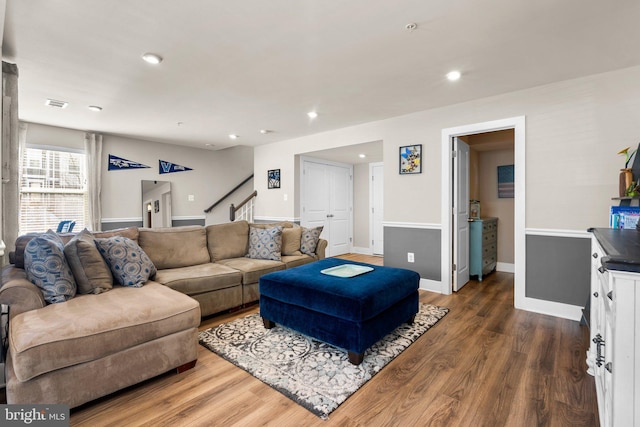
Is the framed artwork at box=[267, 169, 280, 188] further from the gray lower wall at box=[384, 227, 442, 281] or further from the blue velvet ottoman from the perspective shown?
the blue velvet ottoman

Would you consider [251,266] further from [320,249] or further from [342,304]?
[342,304]

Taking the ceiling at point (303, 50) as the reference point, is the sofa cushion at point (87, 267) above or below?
below

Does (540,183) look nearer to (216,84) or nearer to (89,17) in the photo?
(216,84)

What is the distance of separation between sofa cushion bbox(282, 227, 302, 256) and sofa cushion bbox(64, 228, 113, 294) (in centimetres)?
197

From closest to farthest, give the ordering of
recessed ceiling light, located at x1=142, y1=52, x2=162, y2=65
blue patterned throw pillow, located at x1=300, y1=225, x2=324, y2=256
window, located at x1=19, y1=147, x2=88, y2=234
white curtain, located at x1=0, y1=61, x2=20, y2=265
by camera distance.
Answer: white curtain, located at x1=0, y1=61, x2=20, y2=265, recessed ceiling light, located at x1=142, y1=52, x2=162, y2=65, blue patterned throw pillow, located at x1=300, y1=225, x2=324, y2=256, window, located at x1=19, y1=147, x2=88, y2=234

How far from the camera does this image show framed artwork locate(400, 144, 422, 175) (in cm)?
384

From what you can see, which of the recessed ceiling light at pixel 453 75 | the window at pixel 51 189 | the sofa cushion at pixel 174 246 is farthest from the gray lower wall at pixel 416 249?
the window at pixel 51 189

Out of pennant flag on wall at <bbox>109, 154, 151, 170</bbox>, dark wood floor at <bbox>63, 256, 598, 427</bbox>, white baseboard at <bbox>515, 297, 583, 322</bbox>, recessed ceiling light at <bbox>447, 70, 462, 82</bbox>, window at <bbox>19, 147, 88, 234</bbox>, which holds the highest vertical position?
recessed ceiling light at <bbox>447, 70, 462, 82</bbox>

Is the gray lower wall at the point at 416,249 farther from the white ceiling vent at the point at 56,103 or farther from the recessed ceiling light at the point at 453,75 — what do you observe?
the white ceiling vent at the point at 56,103

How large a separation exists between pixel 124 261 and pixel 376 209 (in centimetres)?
497

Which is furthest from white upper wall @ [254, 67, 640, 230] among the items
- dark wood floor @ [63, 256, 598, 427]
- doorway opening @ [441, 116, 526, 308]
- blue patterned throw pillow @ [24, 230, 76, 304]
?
blue patterned throw pillow @ [24, 230, 76, 304]

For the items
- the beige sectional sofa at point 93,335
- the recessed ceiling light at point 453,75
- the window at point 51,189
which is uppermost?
the recessed ceiling light at point 453,75

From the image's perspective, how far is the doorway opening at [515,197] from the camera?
10.2ft

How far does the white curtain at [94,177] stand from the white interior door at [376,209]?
5119 millimetres
